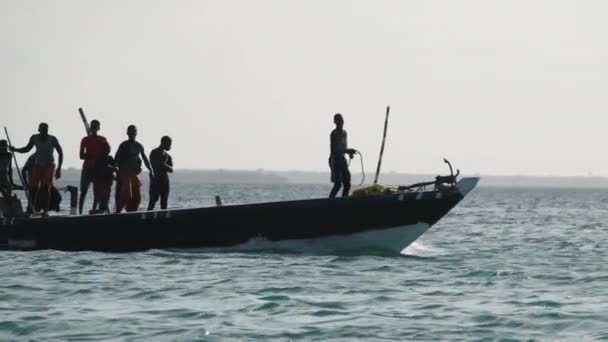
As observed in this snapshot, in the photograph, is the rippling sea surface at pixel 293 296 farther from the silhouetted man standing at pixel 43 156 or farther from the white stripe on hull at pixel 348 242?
→ the silhouetted man standing at pixel 43 156

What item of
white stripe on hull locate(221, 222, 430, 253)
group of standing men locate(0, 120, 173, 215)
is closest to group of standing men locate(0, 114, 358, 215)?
group of standing men locate(0, 120, 173, 215)

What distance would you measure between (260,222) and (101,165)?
2.78 meters

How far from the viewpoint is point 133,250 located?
1898 centimetres

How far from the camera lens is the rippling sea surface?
1163cm

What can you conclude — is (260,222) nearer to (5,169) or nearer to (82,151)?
(82,151)

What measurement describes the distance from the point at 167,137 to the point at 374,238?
3.84 metres

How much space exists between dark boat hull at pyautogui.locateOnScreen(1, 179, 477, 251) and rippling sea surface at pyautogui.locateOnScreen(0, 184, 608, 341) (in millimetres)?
257

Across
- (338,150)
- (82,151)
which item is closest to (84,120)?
(82,151)

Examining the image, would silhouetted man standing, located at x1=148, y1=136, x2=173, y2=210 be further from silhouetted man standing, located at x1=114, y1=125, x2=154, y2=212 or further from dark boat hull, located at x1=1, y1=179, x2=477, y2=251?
dark boat hull, located at x1=1, y1=179, x2=477, y2=251

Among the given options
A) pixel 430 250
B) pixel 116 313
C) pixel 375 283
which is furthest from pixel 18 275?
pixel 430 250

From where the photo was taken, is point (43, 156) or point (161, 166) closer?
point (43, 156)

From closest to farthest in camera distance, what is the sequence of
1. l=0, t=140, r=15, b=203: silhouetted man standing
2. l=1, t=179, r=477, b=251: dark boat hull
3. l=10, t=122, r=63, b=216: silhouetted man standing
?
l=10, t=122, r=63, b=216: silhouetted man standing < l=1, t=179, r=477, b=251: dark boat hull < l=0, t=140, r=15, b=203: silhouetted man standing

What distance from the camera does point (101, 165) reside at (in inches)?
725

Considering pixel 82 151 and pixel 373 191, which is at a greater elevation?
pixel 82 151
